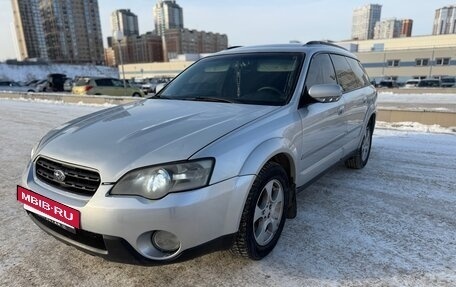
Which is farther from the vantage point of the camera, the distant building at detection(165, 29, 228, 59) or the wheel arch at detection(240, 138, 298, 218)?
the distant building at detection(165, 29, 228, 59)

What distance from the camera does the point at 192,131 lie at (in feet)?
7.47

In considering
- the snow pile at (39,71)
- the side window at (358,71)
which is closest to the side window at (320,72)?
the side window at (358,71)

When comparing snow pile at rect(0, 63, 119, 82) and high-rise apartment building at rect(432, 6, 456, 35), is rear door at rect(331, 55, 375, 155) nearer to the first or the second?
snow pile at rect(0, 63, 119, 82)

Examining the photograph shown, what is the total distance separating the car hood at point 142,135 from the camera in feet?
6.66

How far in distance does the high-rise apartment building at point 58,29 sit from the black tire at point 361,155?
3336 inches

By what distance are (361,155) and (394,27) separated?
351 ft

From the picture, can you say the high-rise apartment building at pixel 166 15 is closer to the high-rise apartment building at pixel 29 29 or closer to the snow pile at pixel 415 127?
the high-rise apartment building at pixel 29 29

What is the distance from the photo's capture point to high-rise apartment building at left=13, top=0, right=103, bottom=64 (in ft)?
243

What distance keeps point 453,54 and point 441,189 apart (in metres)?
56.2

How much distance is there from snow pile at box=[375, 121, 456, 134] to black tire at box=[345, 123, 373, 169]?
3.11m

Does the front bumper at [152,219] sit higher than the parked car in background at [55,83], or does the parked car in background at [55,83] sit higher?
the front bumper at [152,219]

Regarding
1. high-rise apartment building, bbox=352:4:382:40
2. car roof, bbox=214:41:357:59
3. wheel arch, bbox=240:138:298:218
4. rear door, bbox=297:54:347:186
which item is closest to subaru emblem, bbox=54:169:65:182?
wheel arch, bbox=240:138:298:218

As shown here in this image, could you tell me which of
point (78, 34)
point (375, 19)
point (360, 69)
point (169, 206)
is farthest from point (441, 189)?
point (375, 19)

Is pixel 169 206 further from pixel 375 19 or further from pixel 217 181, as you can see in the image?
pixel 375 19
